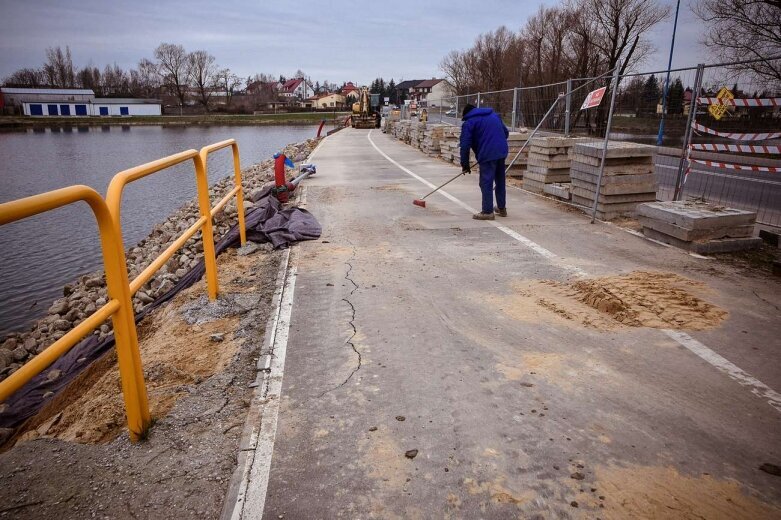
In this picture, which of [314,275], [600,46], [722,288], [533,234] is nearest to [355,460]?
[314,275]

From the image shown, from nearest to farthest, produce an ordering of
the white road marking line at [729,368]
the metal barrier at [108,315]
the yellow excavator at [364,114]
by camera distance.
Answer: the metal barrier at [108,315] < the white road marking line at [729,368] < the yellow excavator at [364,114]

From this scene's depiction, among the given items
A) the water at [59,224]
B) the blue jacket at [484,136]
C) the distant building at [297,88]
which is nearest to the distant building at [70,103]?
the distant building at [297,88]

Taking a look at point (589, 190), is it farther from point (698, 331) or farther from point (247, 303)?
point (247, 303)

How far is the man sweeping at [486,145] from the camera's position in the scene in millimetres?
8297

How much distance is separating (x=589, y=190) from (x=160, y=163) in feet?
24.0

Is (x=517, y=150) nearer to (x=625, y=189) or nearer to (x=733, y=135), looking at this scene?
(x=625, y=189)

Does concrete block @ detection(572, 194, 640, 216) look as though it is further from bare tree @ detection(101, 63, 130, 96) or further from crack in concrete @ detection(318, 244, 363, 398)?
bare tree @ detection(101, 63, 130, 96)

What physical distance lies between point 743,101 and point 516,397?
718 centimetres

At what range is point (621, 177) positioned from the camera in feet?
27.2

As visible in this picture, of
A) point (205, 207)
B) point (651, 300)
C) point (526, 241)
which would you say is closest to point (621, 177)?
point (526, 241)

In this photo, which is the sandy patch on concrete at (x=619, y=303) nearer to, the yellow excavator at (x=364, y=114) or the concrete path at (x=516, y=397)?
the concrete path at (x=516, y=397)

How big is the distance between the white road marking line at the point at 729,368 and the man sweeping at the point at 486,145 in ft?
14.7

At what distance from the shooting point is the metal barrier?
2051 millimetres

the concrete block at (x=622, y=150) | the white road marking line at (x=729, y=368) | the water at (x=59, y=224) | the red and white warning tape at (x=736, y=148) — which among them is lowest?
the water at (x=59, y=224)
